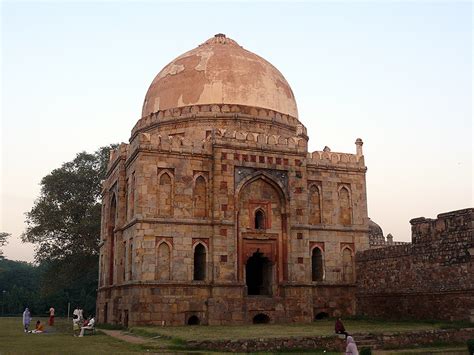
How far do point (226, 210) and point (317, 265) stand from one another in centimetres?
523

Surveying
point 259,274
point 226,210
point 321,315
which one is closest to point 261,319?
point 321,315

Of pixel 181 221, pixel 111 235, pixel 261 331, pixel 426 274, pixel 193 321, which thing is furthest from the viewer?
pixel 111 235

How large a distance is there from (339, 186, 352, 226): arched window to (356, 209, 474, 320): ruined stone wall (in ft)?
6.30

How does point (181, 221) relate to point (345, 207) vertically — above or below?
below

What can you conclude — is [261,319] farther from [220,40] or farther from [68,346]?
[220,40]

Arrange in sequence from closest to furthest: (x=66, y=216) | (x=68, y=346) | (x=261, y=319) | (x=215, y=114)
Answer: (x=68, y=346) → (x=261, y=319) → (x=215, y=114) → (x=66, y=216)

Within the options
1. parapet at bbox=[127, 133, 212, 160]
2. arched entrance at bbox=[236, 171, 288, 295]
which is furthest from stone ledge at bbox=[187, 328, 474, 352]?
parapet at bbox=[127, 133, 212, 160]

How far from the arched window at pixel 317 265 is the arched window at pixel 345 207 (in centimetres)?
191

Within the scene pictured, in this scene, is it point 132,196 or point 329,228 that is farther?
point 329,228

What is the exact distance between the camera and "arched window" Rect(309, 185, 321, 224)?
24156 mm

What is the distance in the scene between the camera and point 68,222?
120 ft

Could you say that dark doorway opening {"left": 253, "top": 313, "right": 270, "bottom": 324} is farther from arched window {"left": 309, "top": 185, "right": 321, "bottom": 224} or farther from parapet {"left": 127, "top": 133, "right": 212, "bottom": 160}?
parapet {"left": 127, "top": 133, "right": 212, "bottom": 160}

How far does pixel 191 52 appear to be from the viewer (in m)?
27.7

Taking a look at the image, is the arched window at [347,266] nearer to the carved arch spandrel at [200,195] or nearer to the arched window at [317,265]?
the arched window at [317,265]
